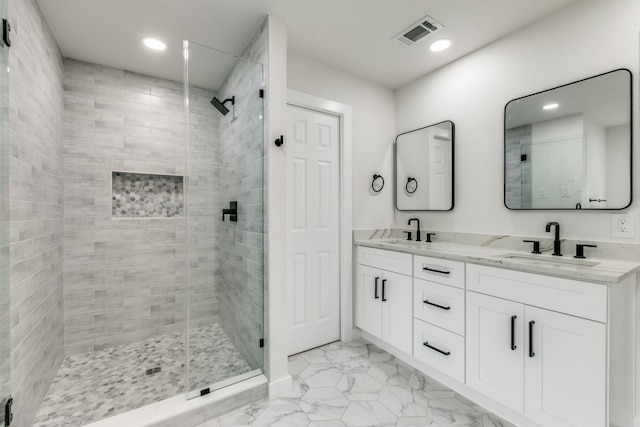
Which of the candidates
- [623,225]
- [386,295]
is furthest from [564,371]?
[386,295]

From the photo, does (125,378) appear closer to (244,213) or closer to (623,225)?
(244,213)

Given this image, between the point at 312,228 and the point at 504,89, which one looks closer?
the point at 504,89

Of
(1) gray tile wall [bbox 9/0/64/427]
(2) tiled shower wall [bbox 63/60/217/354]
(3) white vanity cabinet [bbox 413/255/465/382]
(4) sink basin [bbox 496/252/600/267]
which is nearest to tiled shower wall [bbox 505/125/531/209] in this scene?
(4) sink basin [bbox 496/252/600/267]

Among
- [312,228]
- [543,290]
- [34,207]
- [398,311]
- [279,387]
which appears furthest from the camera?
[312,228]

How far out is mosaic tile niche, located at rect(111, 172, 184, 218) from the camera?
258 centimetres

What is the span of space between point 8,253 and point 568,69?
3.31m

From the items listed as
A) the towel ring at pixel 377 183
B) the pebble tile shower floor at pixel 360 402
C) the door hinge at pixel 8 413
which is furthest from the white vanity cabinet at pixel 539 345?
the door hinge at pixel 8 413

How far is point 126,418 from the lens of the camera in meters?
1.47

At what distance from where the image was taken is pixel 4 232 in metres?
1.33

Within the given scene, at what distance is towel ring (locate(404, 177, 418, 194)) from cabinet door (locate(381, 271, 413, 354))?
Result: 896 mm

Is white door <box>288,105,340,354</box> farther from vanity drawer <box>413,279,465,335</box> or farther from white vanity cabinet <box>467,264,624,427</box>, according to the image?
white vanity cabinet <box>467,264,624,427</box>

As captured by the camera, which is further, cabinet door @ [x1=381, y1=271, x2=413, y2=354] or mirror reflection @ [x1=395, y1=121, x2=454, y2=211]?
mirror reflection @ [x1=395, y1=121, x2=454, y2=211]

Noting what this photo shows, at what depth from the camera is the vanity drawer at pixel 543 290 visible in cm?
123

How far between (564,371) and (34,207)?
3.02m
